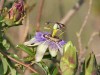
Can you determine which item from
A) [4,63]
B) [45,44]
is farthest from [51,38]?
[4,63]

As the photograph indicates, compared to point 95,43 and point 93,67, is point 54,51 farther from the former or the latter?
point 95,43

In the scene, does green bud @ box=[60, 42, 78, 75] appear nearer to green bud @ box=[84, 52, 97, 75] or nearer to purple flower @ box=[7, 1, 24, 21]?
green bud @ box=[84, 52, 97, 75]

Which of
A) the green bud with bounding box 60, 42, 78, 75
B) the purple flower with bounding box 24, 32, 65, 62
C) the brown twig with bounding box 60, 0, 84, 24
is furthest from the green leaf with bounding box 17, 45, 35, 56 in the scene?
the brown twig with bounding box 60, 0, 84, 24

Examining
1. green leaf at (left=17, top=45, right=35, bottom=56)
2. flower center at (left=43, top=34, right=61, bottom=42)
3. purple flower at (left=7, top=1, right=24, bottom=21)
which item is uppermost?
purple flower at (left=7, top=1, right=24, bottom=21)

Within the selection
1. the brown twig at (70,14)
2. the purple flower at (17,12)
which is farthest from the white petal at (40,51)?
the brown twig at (70,14)

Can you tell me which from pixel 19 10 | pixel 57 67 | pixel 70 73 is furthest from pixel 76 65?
pixel 19 10

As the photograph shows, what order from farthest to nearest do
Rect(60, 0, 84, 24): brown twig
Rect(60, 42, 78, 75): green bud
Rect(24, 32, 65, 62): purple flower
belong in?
Rect(60, 0, 84, 24): brown twig, Rect(24, 32, 65, 62): purple flower, Rect(60, 42, 78, 75): green bud
